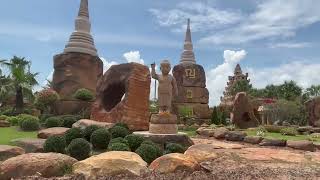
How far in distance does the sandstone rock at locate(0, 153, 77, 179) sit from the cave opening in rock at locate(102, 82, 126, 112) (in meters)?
10.0

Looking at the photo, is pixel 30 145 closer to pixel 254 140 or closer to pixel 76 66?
pixel 254 140

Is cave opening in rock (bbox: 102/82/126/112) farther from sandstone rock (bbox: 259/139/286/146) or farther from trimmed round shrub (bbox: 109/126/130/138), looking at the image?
sandstone rock (bbox: 259/139/286/146)

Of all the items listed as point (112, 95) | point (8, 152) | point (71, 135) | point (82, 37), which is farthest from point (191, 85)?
point (8, 152)

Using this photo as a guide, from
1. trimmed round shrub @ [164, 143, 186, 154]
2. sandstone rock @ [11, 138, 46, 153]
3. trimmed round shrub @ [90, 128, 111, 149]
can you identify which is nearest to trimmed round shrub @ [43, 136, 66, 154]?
sandstone rock @ [11, 138, 46, 153]

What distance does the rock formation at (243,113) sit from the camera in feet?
77.7

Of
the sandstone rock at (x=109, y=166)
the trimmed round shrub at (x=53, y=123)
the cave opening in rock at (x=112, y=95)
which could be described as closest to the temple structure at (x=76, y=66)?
the trimmed round shrub at (x=53, y=123)

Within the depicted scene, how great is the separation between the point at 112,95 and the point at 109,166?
1109 cm

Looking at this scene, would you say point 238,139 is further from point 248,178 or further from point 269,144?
point 248,178

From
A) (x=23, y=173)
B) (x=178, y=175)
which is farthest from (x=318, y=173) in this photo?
(x=23, y=173)

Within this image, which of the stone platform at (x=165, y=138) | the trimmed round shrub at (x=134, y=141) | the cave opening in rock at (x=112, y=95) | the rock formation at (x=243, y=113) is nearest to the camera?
the trimmed round shrub at (x=134, y=141)

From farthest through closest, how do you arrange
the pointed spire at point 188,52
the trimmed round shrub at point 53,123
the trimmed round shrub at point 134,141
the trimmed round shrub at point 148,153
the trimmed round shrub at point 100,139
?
the pointed spire at point 188,52
the trimmed round shrub at point 53,123
the trimmed round shrub at point 100,139
the trimmed round shrub at point 134,141
the trimmed round shrub at point 148,153

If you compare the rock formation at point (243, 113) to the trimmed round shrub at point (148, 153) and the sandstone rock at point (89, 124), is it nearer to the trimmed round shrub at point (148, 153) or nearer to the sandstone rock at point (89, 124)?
the sandstone rock at point (89, 124)

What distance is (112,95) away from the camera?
690 inches

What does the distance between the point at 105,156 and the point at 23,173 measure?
1.51 metres
